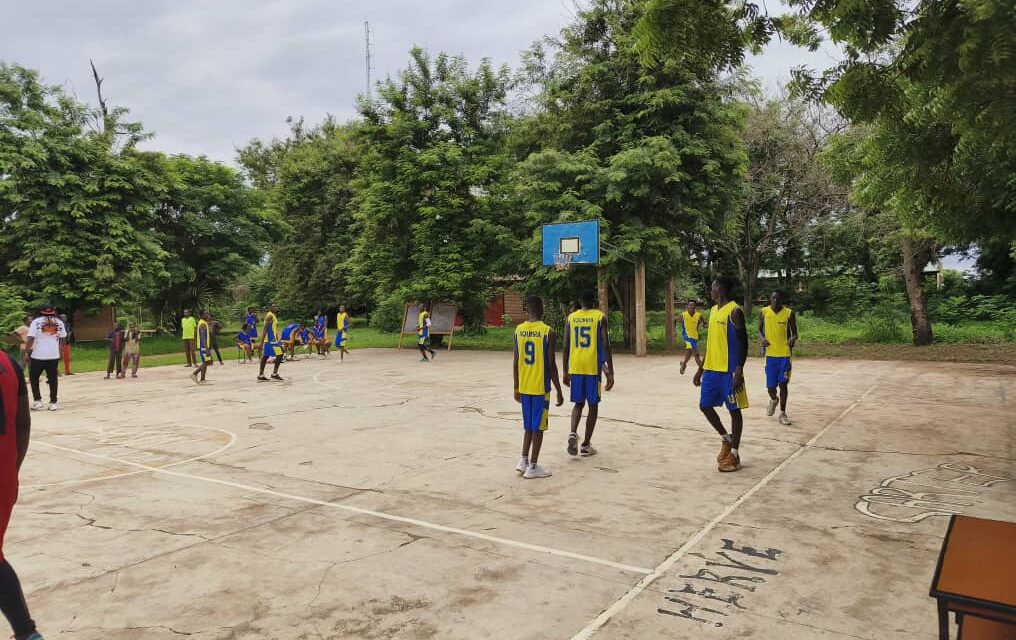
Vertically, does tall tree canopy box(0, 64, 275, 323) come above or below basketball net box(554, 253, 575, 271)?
above

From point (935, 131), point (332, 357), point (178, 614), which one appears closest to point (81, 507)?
point (178, 614)

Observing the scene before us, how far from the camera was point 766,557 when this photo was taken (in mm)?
4379

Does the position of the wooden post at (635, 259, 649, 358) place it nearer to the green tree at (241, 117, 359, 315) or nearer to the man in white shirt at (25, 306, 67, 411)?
the man in white shirt at (25, 306, 67, 411)

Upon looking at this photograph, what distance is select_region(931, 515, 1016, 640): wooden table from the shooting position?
225 cm

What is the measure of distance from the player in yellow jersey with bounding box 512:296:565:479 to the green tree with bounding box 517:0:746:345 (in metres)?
14.5

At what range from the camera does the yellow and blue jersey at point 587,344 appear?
292 inches

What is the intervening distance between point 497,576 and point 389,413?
691cm

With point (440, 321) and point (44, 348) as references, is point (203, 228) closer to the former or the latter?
point (440, 321)

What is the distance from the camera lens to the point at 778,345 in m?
9.59

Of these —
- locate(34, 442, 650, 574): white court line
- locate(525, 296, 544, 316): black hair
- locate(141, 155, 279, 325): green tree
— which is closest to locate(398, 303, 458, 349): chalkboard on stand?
locate(141, 155, 279, 325): green tree

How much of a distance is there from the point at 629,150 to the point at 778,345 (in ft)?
40.4

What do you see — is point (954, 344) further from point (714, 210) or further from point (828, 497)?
point (828, 497)

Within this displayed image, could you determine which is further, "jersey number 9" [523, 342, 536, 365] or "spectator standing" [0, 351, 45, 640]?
"jersey number 9" [523, 342, 536, 365]

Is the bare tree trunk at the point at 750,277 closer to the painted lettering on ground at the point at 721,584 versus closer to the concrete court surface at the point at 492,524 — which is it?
the concrete court surface at the point at 492,524
